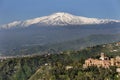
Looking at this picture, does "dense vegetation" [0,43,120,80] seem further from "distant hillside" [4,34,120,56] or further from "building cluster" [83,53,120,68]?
"distant hillside" [4,34,120,56]

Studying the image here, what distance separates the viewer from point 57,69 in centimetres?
4744

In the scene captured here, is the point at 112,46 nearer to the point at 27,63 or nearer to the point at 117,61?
the point at 27,63

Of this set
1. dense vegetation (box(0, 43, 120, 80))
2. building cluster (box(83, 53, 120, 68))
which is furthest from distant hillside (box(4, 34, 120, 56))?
building cluster (box(83, 53, 120, 68))

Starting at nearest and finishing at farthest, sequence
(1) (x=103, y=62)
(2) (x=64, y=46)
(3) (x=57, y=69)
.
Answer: (3) (x=57, y=69) → (1) (x=103, y=62) → (2) (x=64, y=46)

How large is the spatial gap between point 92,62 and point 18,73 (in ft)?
44.7

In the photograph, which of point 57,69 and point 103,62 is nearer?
point 57,69

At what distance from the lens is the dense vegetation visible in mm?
43469

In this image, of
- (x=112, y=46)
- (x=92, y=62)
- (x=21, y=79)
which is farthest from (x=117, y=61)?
(x=112, y=46)

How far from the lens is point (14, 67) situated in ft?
208

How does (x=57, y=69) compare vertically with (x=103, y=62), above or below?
below

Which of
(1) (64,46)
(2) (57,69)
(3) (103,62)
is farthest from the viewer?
(1) (64,46)

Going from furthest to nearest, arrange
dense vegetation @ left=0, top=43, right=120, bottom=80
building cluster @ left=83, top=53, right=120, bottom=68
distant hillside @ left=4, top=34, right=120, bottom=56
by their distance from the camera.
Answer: distant hillside @ left=4, top=34, right=120, bottom=56, building cluster @ left=83, top=53, right=120, bottom=68, dense vegetation @ left=0, top=43, right=120, bottom=80

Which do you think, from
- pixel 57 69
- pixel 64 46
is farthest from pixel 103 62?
pixel 64 46

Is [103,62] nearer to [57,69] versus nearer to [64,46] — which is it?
[57,69]
